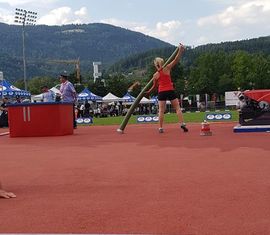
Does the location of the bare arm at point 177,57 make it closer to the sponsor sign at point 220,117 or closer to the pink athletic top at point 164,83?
the pink athletic top at point 164,83

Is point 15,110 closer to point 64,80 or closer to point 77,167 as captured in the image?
point 64,80

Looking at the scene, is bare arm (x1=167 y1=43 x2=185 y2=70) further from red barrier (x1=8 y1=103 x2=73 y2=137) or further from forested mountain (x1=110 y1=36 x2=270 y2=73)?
forested mountain (x1=110 y1=36 x2=270 y2=73)

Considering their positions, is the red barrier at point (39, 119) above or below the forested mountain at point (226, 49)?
below

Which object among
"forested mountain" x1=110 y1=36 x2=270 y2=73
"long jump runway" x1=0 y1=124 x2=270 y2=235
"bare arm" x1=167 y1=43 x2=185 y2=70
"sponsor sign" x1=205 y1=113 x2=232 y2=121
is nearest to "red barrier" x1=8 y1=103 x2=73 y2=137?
"bare arm" x1=167 y1=43 x2=185 y2=70

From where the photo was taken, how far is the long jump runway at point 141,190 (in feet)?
13.2

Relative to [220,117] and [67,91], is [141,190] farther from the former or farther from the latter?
[220,117]

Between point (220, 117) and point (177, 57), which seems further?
point (220, 117)

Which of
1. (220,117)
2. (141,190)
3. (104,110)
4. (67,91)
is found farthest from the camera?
(104,110)

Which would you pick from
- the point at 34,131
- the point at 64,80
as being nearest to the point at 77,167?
the point at 34,131

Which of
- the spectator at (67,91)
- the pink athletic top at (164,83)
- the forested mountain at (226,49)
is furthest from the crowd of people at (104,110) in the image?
the forested mountain at (226,49)

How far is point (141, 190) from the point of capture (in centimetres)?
539

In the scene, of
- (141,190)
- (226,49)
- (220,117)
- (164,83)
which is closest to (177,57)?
(164,83)

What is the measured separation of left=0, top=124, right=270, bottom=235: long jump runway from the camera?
13.2 feet

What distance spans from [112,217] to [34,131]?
10.0m
